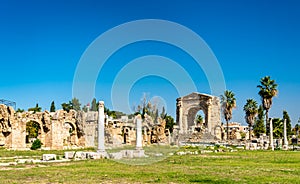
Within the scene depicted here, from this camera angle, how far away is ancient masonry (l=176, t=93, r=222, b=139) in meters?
64.0

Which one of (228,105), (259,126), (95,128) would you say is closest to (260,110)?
(259,126)

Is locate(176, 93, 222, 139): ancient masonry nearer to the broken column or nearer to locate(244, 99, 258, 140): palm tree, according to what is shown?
locate(244, 99, 258, 140): palm tree

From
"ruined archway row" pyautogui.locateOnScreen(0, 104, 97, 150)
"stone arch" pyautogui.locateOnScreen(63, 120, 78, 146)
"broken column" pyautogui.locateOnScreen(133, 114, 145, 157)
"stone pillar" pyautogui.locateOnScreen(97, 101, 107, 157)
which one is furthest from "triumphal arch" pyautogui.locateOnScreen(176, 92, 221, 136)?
"stone pillar" pyautogui.locateOnScreen(97, 101, 107, 157)

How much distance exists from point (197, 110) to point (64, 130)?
115ft

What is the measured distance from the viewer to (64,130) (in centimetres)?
4044

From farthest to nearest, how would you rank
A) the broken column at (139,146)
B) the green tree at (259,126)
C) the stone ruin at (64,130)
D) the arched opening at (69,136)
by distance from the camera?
the green tree at (259,126) → the arched opening at (69,136) → the stone ruin at (64,130) → the broken column at (139,146)

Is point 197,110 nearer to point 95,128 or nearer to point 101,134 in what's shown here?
point 95,128

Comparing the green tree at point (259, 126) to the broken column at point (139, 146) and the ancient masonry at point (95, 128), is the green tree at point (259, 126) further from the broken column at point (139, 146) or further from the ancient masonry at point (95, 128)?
the broken column at point (139, 146)

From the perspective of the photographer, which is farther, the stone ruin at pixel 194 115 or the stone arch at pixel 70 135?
the stone ruin at pixel 194 115

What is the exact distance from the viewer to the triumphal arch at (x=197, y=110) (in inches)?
2544

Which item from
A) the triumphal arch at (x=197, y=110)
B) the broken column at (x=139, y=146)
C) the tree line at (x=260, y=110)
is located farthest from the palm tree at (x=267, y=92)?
the broken column at (x=139, y=146)

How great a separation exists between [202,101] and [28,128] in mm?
30062

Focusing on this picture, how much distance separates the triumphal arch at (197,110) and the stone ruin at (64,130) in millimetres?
13485

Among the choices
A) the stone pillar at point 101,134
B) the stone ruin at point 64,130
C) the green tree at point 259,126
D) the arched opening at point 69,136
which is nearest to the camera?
the stone pillar at point 101,134
